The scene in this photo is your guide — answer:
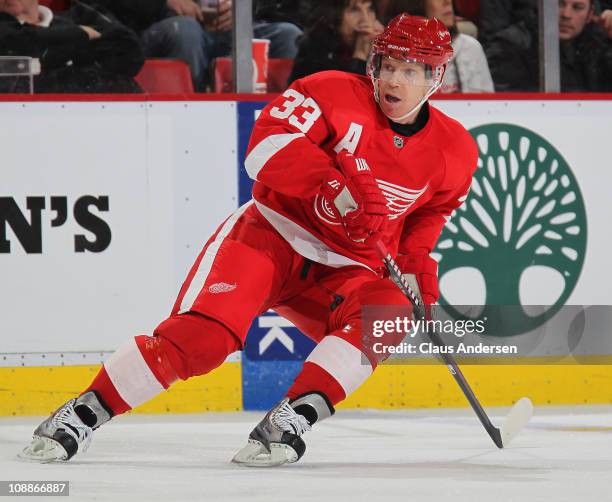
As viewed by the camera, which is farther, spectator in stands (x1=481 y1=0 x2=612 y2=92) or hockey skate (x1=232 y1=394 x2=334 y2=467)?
spectator in stands (x1=481 y1=0 x2=612 y2=92)

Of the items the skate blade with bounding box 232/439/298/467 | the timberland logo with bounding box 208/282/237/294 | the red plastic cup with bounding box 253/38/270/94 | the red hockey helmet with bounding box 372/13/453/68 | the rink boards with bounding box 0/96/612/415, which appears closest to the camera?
the skate blade with bounding box 232/439/298/467

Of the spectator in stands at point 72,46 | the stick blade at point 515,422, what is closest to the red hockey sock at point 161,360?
the stick blade at point 515,422

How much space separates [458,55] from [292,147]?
1536mm

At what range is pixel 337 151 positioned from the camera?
3002 mm

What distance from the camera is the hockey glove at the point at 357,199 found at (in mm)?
2732

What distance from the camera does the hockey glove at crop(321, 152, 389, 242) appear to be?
273 cm

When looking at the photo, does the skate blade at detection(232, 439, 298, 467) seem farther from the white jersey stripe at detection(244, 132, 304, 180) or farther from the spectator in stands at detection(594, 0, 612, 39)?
the spectator in stands at detection(594, 0, 612, 39)

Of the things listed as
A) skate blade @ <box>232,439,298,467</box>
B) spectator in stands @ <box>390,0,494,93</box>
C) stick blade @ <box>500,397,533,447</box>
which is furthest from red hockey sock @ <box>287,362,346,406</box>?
spectator in stands @ <box>390,0,494,93</box>

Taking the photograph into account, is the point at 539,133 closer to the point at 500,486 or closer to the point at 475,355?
the point at 475,355

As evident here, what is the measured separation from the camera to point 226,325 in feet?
9.07

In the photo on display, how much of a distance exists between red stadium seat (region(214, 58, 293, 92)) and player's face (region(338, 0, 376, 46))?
20 cm

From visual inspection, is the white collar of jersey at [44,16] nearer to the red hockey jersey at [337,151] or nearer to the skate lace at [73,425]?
the red hockey jersey at [337,151]

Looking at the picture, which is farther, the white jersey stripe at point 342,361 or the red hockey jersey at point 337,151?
the red hockey jersey at point 337,151

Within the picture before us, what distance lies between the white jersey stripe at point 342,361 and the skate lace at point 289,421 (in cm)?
13
